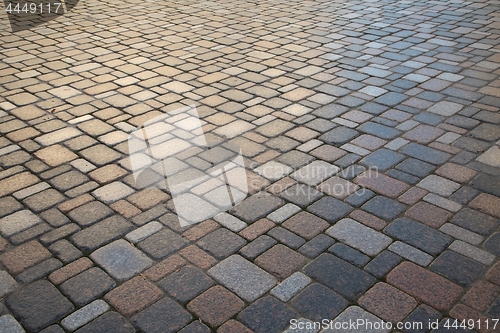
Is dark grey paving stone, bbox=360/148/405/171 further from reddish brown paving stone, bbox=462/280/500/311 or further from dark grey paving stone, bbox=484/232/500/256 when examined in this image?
reddish brown paving stone, bbox=462/280/500/311

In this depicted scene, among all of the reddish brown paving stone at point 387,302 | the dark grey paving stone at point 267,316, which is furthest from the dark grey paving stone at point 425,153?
the dark grey paving stone at point 267,316

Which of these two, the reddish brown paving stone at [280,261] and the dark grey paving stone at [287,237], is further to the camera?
the dark grey paving stone at [287,237]

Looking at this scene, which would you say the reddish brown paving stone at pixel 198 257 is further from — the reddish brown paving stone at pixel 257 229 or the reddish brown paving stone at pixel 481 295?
the reddish brown paving stone at pixel 481 295

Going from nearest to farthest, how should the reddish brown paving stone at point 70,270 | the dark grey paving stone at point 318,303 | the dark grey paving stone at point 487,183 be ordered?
the dark grey paving stone at point 318,303 → the reddish brown paving stone at point 70,270 → the dark grey paving stone at point 487,183

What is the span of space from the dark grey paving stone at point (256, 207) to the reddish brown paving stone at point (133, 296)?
85cm

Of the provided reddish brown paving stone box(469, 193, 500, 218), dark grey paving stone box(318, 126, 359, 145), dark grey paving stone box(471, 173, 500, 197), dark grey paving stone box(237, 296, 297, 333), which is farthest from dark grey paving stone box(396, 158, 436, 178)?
dark grey paving stone box(237, 296, 297, 333)

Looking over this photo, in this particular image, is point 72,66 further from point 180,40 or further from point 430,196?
point 430,196

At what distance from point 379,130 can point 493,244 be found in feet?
5.38

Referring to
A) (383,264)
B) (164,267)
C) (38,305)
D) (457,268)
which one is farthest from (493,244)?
(38,305)

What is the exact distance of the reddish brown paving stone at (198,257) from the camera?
2998 mm

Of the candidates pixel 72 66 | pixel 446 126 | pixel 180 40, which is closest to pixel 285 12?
pixel 180 40

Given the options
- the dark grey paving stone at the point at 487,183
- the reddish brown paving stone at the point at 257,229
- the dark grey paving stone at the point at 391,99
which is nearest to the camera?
the reddish brown paving stone at the point at 257,229

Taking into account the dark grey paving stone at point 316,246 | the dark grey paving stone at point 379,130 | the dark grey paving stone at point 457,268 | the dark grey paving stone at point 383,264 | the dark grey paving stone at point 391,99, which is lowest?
the dark grey paving stone at point 391,99

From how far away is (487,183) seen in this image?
146 inches
